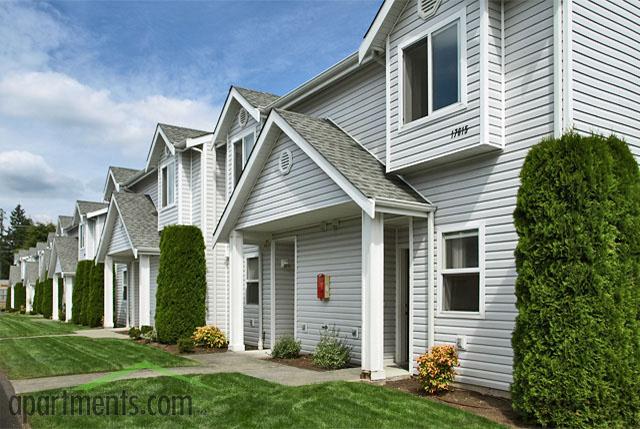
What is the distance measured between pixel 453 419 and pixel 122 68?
13.2 meters

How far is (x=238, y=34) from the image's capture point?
13781 millimetres

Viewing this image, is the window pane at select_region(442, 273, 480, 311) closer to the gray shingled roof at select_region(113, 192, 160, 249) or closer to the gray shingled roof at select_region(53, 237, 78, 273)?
the gray shingled roof at select_region(113, 192, 160, 249)

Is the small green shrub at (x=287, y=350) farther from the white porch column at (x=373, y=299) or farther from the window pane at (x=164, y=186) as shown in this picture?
the window pane at (x=164, y=186)

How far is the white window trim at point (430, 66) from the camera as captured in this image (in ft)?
32.6

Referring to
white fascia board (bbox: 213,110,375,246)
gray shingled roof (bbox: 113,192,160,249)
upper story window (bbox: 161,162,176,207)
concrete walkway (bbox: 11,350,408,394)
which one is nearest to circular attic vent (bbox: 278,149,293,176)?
white fascia board (bbox: 213,110,375,246)

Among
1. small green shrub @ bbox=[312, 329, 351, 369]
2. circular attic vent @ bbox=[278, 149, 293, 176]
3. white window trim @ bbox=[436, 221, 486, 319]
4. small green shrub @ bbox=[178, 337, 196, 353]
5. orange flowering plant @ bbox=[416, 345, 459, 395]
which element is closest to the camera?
orange flowering plant @ bbox=[416, 345, 459, 395]

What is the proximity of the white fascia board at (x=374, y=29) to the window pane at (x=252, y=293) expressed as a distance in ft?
26.8

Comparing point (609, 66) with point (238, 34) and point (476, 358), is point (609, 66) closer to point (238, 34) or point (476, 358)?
point (476, 358)

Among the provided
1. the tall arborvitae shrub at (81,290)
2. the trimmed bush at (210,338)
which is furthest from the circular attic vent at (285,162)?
the tall arborvitae shrub at (81,290)

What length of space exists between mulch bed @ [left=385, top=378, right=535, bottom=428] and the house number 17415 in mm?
4245

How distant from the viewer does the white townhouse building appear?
9359 millimetres

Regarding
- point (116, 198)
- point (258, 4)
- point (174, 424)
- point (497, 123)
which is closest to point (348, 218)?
point (497, 123)

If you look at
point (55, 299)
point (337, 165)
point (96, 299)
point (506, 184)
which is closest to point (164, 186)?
point (96, 299)

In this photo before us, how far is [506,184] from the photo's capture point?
31.7ft
